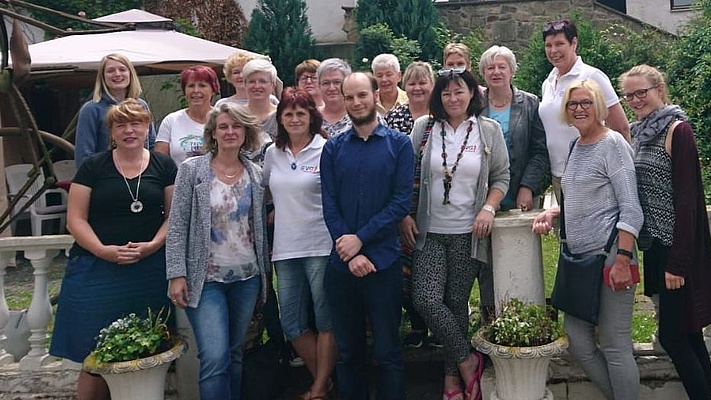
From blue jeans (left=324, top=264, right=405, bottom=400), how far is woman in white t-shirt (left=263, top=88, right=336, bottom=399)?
0.47ft

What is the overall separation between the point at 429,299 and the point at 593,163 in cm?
97

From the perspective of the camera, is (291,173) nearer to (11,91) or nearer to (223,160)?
(223,160)

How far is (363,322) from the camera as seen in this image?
359cm

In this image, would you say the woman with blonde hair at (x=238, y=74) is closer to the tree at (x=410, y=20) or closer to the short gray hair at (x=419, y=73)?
the short gray hair at (x=419, y=73)

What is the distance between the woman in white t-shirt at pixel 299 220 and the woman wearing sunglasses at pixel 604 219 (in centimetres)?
117

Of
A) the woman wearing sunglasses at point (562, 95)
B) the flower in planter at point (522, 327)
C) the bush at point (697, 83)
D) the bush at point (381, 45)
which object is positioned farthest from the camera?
the bush at point (381, 45)

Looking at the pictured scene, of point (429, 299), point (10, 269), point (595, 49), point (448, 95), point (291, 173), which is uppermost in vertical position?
point (595, 49)

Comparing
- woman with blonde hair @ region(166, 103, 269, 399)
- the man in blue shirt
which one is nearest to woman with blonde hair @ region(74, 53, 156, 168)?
woman with blonde hair @ region(166, 103, 269, 399)

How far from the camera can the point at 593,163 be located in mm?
3229

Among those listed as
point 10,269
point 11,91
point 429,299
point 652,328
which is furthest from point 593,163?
point 10,269

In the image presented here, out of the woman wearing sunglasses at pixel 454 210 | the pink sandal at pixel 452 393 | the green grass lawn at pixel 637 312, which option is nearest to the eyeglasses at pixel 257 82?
the woman wearing sunglasses at pixel 454 210

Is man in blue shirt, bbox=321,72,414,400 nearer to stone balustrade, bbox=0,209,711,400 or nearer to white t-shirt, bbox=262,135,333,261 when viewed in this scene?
white t-shirt, bbox=262,135,333,261

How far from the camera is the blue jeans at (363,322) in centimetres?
345

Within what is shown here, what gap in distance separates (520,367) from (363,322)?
0.77 m
